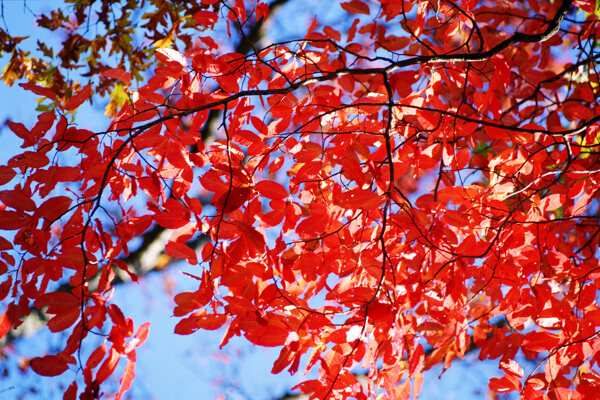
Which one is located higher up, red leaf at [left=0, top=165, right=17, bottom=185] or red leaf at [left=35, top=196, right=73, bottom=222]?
red leaf at [left=0, top=165, right=17, bottom=185]

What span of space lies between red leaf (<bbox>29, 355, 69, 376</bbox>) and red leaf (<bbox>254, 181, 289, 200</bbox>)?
884mm

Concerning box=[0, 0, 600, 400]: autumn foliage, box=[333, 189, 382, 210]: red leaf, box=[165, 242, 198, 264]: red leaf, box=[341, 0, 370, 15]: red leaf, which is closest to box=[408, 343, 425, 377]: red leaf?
box=[0, 0, 600, 400]: autumn foliage

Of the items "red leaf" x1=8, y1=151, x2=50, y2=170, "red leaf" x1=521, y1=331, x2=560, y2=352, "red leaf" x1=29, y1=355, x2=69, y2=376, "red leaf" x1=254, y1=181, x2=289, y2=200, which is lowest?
"red leaf" x1=29, y1=355, x2=69, y2=376

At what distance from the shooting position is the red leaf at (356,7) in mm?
Result: 2513

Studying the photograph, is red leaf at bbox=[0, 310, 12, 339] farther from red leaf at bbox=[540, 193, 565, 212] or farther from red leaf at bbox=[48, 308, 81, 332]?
red leaf at bbox=[540, 193, 565, 212]

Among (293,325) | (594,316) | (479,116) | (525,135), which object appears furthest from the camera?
(479,116)

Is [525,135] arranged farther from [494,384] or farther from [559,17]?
[494,384]

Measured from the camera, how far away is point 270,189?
1.64 meters

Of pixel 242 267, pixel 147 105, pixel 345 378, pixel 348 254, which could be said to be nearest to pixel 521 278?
pixel 348 254

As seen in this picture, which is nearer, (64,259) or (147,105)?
(64,259)

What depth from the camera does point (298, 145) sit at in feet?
6.73

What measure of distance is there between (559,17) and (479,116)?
850 millimetres

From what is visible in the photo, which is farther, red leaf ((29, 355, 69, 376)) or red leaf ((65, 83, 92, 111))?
red leaf ((65, 83, 92, 111))

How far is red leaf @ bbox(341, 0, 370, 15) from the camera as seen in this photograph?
2513 mm
